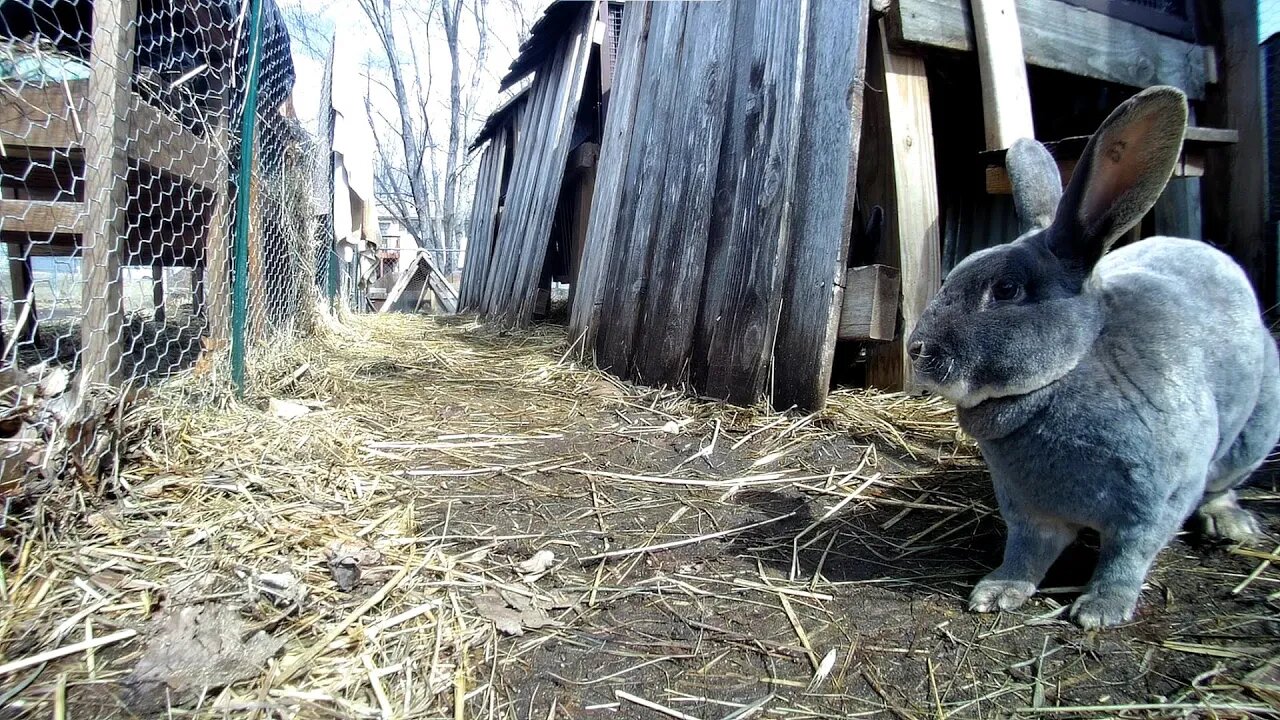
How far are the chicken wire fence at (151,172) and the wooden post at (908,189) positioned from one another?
2887mm

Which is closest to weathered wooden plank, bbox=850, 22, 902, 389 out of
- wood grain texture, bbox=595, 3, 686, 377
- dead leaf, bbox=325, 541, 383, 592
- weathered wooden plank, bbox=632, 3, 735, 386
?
weathered wooden plank, bbox=632, 3, 735, 386

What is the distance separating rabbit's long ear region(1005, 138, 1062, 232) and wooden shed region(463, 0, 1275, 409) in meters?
0.90

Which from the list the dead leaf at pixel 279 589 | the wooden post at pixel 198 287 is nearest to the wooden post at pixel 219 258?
the wooden post at pixel 198 287

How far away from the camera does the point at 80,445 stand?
5.99 ft

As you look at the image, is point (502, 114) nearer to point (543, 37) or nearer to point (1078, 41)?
point (543, 37)

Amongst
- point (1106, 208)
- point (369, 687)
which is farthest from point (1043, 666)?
point (369, 687)

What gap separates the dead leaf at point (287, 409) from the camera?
9.39ft

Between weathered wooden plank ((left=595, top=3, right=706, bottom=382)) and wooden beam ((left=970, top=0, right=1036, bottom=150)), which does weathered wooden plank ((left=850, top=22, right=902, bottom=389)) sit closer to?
wooden beam ((left=970, top=0, right=1036, bottom=150))

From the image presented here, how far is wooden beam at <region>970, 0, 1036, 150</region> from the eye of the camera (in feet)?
9.11

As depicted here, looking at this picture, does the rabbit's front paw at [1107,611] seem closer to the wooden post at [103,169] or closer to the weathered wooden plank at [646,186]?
the weathered wooden plank at [646,186]

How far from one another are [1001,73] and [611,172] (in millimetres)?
2455

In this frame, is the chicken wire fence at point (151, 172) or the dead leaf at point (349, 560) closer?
the dead leaf at point (349, 560)

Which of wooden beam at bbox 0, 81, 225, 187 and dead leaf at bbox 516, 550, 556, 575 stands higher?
wooden beam at bbox 0, 81, 225, 187

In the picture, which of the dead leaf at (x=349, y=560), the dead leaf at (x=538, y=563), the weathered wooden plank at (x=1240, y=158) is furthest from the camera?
the weathered wooden plank at (x=1240, y=158)
